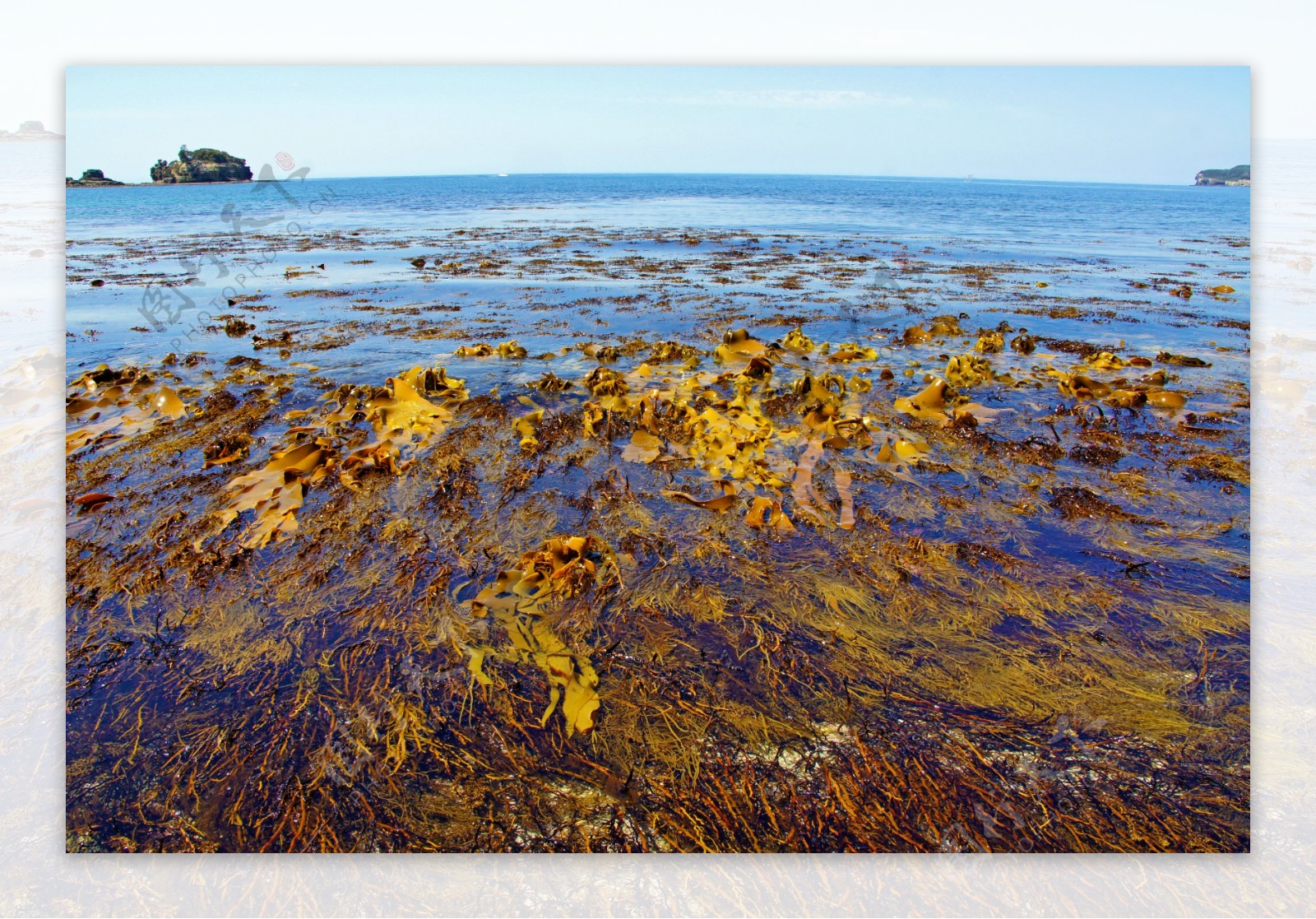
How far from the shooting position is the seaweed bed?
2477mm

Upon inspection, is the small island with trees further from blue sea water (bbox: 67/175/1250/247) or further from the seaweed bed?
blue sea water (bbox: 67/175/1250/247)

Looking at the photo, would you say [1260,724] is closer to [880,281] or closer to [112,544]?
[112,544]

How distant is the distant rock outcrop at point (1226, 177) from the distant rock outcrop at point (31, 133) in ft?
19.9

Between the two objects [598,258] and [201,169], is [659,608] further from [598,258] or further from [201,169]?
[598,258]

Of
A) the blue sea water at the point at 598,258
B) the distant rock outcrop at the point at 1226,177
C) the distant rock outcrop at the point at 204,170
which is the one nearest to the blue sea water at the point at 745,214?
the blue sea water at the point at 598,258

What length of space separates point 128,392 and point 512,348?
4149 mm

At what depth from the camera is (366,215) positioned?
34062 millimetres

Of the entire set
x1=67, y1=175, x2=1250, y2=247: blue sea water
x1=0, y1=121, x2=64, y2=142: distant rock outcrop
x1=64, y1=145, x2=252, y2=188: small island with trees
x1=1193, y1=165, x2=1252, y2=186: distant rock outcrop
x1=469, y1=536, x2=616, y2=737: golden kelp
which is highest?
x1=67, y1=175, x2=1250, y2=247: blue sea water

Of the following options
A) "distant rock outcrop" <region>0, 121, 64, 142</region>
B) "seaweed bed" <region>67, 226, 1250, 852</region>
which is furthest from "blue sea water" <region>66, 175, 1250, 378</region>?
"distant rock outcrop" <region>0, 121, 64, 142</region>

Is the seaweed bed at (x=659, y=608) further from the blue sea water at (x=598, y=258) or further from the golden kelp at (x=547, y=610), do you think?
the blue sea water at (x=598, y=258)

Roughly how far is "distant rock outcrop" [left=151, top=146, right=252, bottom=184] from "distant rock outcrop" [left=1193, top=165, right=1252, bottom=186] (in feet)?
27.1

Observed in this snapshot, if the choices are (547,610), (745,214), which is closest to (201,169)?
(547,610)

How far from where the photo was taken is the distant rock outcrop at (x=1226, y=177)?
11.9 feet

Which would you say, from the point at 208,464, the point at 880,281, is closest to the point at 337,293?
the point at 208,464
